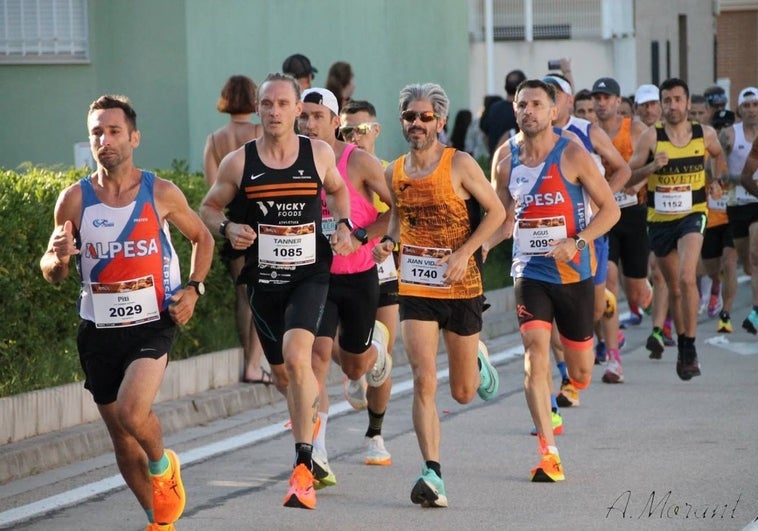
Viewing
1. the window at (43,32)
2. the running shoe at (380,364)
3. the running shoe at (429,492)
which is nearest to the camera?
the running shoe at (429,492)

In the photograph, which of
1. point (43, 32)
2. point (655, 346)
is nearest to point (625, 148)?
point (655, 346)

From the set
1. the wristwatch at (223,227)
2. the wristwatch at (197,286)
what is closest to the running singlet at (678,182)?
the wristwatch at (223,227)

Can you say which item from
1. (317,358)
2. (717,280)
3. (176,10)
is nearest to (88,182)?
(317,358)

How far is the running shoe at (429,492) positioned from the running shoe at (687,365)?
15.9 feet

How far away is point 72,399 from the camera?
9.99m

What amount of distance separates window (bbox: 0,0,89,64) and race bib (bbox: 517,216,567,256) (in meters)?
8.63

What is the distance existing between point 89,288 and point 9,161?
10111 mm

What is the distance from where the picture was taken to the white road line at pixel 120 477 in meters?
8.23

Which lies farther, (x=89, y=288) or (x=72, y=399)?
(x=72, y=399)

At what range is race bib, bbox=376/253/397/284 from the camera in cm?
1007

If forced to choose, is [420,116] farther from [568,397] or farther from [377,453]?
[568,397]

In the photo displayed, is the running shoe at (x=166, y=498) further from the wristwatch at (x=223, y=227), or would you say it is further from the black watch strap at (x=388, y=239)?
the black watch strap at (x=388, y=239)

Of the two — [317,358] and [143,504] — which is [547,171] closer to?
[317,358]

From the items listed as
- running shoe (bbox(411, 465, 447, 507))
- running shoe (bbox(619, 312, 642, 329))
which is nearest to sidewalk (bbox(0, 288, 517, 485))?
running shoe (bbox(411, 465, 447, 507))
